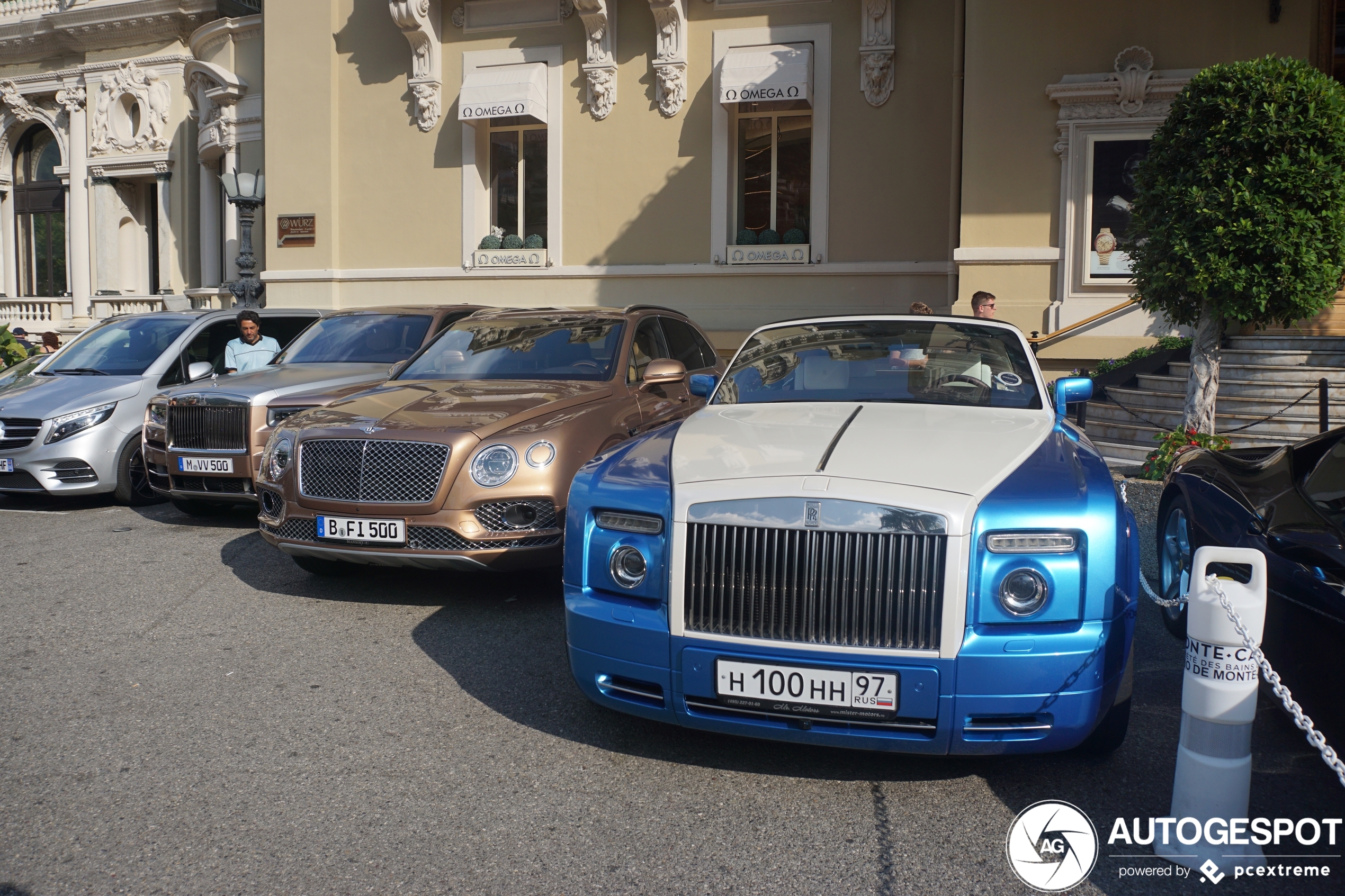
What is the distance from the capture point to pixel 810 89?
49.3 ft

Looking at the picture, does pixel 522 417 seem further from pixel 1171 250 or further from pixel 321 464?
pixel 1171 250

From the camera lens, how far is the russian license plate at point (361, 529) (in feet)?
17.4

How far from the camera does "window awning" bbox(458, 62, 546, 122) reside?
624 inches

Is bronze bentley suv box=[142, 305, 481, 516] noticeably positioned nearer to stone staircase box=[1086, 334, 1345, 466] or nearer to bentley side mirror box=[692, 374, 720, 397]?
bentley side mirror box=[692, 374, 720, 397]

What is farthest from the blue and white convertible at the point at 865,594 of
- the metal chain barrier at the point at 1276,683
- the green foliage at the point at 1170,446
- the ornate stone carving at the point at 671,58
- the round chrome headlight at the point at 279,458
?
the ornate stone carving at the point at 671,58

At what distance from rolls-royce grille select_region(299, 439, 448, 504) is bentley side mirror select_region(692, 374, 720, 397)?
1.32 metres

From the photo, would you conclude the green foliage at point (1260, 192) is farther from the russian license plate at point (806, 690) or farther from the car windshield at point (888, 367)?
the russian license plate at point (806, 690)

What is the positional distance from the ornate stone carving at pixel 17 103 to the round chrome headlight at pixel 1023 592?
95.8ft

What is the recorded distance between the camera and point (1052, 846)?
2.99m

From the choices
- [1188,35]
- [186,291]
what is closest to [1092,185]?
[1188,35]

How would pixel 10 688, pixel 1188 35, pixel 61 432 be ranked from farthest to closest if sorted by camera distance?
1. pixel 1188 35
2. pixel 61 432
3. pixel 10 688

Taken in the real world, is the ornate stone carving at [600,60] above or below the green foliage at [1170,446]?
above

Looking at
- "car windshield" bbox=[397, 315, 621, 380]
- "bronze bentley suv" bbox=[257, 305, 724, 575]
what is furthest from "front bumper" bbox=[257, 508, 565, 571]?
"car windshield" bbox=[397, 315, 621, 380]

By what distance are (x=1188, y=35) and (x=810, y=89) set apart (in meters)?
4.93
